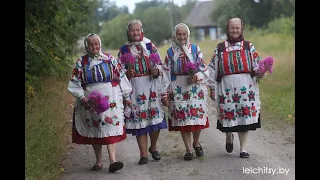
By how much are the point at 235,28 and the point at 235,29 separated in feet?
Answer: 0.05

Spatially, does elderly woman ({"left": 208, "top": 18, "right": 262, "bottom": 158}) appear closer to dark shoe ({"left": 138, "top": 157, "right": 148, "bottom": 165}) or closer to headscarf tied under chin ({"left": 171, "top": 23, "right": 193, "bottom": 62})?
headscarf tied under chin ({"left": 171, "top": 23, "right": 193, "bottom": 62})

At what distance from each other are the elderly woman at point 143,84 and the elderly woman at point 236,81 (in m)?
0.79

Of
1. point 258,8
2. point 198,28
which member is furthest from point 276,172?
point 198,28

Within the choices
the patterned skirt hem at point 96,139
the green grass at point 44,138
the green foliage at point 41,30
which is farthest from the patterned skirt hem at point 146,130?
the green foliage at point 41,30

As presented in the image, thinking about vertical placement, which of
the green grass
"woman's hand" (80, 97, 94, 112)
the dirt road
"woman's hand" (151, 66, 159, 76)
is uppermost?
"woman's hand" (151, 66, 159, 76)

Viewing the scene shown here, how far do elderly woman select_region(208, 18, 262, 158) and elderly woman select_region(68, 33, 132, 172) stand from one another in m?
1.45

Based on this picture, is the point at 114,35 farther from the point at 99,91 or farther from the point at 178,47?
the point at 99,91

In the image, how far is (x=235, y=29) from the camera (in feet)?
23.5

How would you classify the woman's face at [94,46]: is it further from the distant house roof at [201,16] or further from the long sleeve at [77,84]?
the distant house roof at [201,16]

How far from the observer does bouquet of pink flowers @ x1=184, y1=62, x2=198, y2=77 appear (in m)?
7.01

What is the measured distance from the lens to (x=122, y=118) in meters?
6.84

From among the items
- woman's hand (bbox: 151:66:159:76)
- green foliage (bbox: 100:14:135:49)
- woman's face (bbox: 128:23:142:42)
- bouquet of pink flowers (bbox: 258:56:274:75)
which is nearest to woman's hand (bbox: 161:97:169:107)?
woman's hand (bbox: 151:66:159:76)

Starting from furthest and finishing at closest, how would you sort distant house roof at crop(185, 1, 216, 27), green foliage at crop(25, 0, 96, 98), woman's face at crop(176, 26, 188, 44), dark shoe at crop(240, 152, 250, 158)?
1. distant house roof at crop(185, 1, 216, 27)
2. green foliage at crop(25, 0, 96, 98)
3. dark shoe at crop(240, 152, 250, 158)
4. woman's face at crop(176, 26, 188, 44)

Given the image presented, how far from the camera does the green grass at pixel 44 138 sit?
630cm
